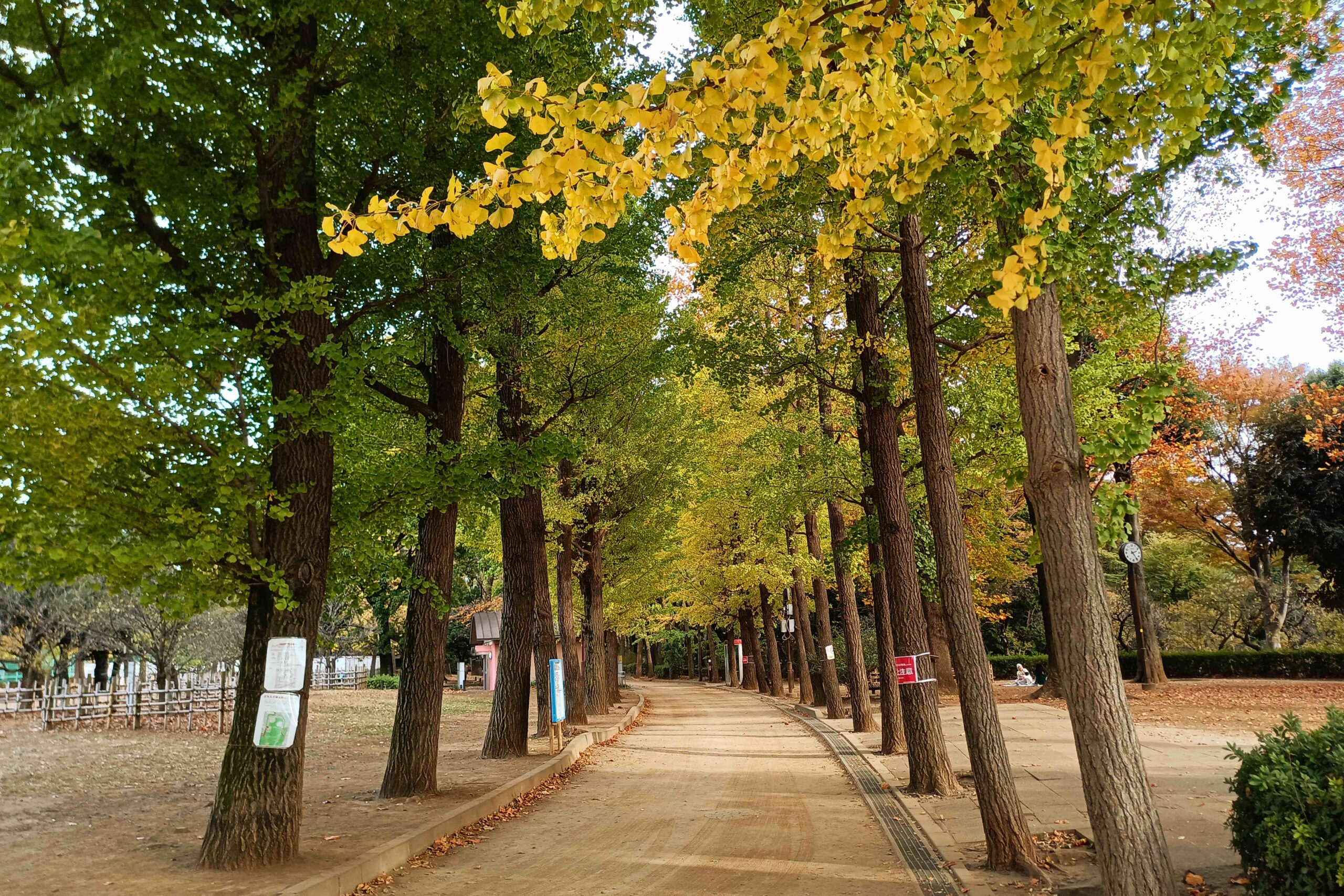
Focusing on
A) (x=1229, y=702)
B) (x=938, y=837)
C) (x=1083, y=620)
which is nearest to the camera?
(x=1083, y=620)

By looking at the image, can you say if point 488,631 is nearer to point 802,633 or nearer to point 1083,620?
point 802,633

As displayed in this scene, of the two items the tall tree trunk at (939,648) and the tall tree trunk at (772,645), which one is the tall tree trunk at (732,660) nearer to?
the tall tree trunk at (772,645)

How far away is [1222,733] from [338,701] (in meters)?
29.6

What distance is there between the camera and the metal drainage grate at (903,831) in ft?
22.4

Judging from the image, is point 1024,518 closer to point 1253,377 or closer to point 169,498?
point 1253,377

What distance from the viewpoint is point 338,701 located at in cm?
3334

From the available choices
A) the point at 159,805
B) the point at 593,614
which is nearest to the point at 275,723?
the point at 159,805

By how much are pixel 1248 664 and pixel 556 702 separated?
22.9 meters

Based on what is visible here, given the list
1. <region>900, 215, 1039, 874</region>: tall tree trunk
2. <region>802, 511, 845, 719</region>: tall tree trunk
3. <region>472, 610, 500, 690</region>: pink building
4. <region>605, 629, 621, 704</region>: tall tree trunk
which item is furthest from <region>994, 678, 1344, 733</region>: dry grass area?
<region>472, 610, 500, 690</region>: pink building

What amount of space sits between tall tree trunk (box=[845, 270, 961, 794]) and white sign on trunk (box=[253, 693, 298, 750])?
7276mm

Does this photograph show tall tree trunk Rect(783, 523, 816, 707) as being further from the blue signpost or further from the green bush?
the green bush

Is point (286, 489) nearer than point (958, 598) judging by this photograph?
Yes

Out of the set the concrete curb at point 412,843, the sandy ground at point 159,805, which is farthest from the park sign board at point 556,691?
the sandy ground at point 159,805

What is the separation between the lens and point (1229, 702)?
1961 cm
